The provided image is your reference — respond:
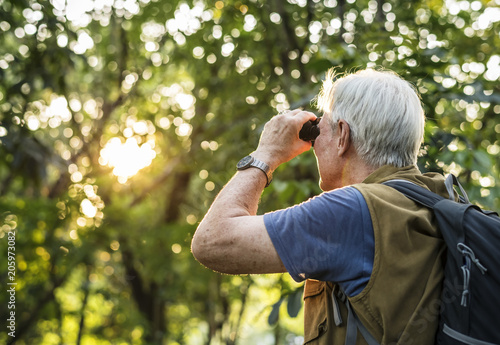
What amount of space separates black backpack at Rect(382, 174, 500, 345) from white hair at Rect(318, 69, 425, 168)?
34 cm

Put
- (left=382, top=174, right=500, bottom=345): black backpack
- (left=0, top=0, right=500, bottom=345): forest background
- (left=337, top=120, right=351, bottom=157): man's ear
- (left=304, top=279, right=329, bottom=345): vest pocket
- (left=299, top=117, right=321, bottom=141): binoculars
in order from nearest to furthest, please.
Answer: (left=382, top=174, right=500, bottom=345): black backpack
(left=304, top=279, right=329, bottom=345): vest pocket
(left=337, top=120, right=351, bottom=157): man's ear
(left=299, top=117, right=321, bottom=141): binoculars
(left=0, top=0, right=500, bottom=345): forest background

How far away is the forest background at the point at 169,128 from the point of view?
2789 mm

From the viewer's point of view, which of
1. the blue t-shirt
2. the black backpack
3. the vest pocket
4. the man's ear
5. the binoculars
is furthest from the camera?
the binoculars

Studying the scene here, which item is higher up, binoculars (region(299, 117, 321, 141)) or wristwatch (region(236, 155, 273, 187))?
binoculars (region(299, 117, 321, 141))

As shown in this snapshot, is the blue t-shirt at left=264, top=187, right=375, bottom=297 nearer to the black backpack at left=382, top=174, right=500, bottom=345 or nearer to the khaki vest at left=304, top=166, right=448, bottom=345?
the khaki vest at left=304, top=166, right=448, bottom=345

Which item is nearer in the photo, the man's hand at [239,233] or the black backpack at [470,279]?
the black backpack at [470,279]

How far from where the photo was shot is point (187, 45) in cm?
563

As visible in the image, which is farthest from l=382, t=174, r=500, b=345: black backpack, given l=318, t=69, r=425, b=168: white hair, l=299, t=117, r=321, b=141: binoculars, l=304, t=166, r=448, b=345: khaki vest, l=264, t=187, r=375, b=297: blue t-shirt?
l=299, t=117, r=321, b=141: binoculars

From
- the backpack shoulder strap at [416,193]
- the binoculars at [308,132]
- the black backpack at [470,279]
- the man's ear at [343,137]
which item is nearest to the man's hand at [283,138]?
the binoculars at [308,132]

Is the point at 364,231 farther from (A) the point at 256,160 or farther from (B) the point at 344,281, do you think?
(A) the point at 256,160

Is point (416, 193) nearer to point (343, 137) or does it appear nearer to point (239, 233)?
point (343, 137)

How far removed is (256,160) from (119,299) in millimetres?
5073

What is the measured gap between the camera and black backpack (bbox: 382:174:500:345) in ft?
3.82

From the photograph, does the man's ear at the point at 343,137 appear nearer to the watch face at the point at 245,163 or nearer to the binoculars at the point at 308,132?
the binoculars at the point at 308,132
